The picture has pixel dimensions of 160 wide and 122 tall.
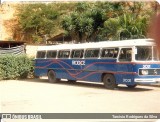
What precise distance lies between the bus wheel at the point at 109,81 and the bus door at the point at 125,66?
0.31 meters

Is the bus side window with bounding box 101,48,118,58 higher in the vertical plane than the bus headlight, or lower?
higher

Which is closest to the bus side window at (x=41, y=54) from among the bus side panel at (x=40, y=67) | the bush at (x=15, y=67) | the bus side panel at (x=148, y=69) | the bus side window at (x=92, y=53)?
the bus side panel at (x=40, y=67)

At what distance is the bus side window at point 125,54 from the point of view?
1281 cm

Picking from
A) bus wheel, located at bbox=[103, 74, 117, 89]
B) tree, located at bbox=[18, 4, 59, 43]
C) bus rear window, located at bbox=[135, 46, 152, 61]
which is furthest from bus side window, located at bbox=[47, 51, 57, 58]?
tree, located at bbox=[18, 4, 59, 43]

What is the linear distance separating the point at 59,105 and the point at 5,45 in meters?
18.1

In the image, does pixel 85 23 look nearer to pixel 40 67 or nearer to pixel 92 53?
pixel 40 67

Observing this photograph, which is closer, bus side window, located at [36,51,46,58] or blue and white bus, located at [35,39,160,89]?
blue and white bus, located at [35,39,160,89]

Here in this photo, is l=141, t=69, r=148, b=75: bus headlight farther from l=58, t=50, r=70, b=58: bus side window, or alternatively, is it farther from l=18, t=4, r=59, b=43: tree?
l=18, t=4, r=59, b=43: tree

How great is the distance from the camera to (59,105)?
9320 mm

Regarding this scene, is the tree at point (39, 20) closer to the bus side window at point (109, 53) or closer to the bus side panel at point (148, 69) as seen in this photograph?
the bus side window at point (109, 53)

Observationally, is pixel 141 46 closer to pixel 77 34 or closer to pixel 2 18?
pixel 77 34

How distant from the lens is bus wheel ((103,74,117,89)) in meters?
13.3

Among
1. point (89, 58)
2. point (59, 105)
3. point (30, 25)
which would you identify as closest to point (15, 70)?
point (89, 58)

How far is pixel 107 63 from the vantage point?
13.6m
